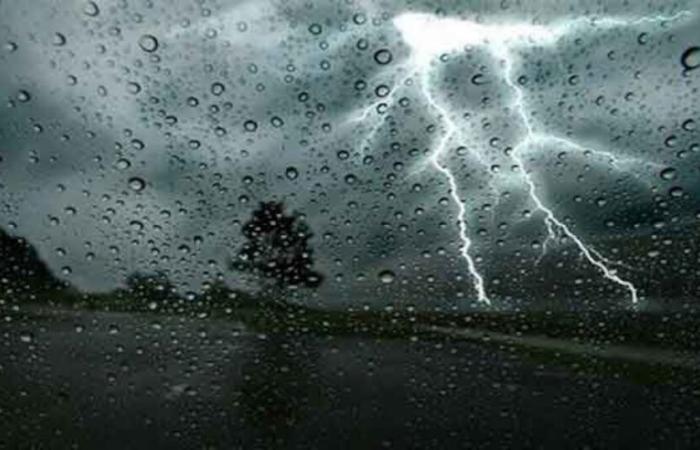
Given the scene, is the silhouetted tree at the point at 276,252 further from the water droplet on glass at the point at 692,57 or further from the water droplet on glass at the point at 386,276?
the water droplet on glass at the point at 692,57

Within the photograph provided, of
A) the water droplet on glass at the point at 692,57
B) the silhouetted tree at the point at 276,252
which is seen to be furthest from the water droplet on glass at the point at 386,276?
the water droplet on glass at the point at 692,57

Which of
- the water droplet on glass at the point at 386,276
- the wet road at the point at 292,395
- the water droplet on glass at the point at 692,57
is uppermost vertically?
the water droplet on glass at the point at 692,57

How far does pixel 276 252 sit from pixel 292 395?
1.01m

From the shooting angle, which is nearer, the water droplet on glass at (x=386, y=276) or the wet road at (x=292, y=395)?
the wet road at (x=292, y=395)

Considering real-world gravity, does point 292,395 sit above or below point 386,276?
below

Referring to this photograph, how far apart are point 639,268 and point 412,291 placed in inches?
86.9

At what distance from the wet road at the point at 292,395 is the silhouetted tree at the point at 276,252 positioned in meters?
0.45

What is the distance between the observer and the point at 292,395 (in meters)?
4.01

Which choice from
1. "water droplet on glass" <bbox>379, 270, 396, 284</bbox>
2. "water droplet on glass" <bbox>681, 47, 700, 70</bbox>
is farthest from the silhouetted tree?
"water droplet on glass" <bbox>681, 47, 700, 70</bbox>

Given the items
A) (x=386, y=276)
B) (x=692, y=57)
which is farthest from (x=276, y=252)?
(x=692, y=57)

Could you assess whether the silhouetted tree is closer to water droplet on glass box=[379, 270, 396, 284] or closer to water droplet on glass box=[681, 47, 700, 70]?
water droplet on glass box=[379, 270, 396, 284]

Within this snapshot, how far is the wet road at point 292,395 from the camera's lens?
11.4 feet

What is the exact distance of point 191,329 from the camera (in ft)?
14.5

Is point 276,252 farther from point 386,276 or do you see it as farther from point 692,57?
point 692,57
